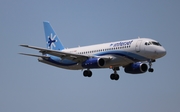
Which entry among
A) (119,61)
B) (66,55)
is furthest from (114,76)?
(66,55)

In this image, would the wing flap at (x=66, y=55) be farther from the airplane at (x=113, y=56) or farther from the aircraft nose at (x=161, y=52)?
the aircraft nose at (x=161, y=52)

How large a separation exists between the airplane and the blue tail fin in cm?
621

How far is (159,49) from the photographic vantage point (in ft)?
244

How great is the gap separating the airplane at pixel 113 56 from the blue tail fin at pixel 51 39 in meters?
6.21

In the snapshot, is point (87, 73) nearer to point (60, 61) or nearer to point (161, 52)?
point (60, 61)

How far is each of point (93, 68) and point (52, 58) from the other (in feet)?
37.8

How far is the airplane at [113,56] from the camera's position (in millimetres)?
74625

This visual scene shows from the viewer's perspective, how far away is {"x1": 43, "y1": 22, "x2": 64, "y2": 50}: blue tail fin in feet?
306

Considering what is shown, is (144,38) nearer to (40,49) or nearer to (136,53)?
(136,53)

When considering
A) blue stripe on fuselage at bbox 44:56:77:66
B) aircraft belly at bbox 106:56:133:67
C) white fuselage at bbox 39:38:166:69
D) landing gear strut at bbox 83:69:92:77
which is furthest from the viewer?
blue stripe on fuselage at bbox 44:56:77:66

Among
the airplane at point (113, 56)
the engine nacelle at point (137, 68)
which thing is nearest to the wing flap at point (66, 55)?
the airplane at point (113, 56)

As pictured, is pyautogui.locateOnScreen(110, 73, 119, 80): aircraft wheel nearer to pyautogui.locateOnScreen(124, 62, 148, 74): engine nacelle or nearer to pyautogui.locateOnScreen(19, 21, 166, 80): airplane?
pyautogui.locateOnScreen(19, 21, 166, 80): airplane

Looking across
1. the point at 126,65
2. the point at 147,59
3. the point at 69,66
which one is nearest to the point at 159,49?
the point at 147,59

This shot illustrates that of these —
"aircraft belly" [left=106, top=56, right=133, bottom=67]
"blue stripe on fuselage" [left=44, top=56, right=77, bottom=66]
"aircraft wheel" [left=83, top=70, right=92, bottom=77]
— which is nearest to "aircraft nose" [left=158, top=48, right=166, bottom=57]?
"aircraft belly" [left=106, top=56, right=133, bottom=67]
